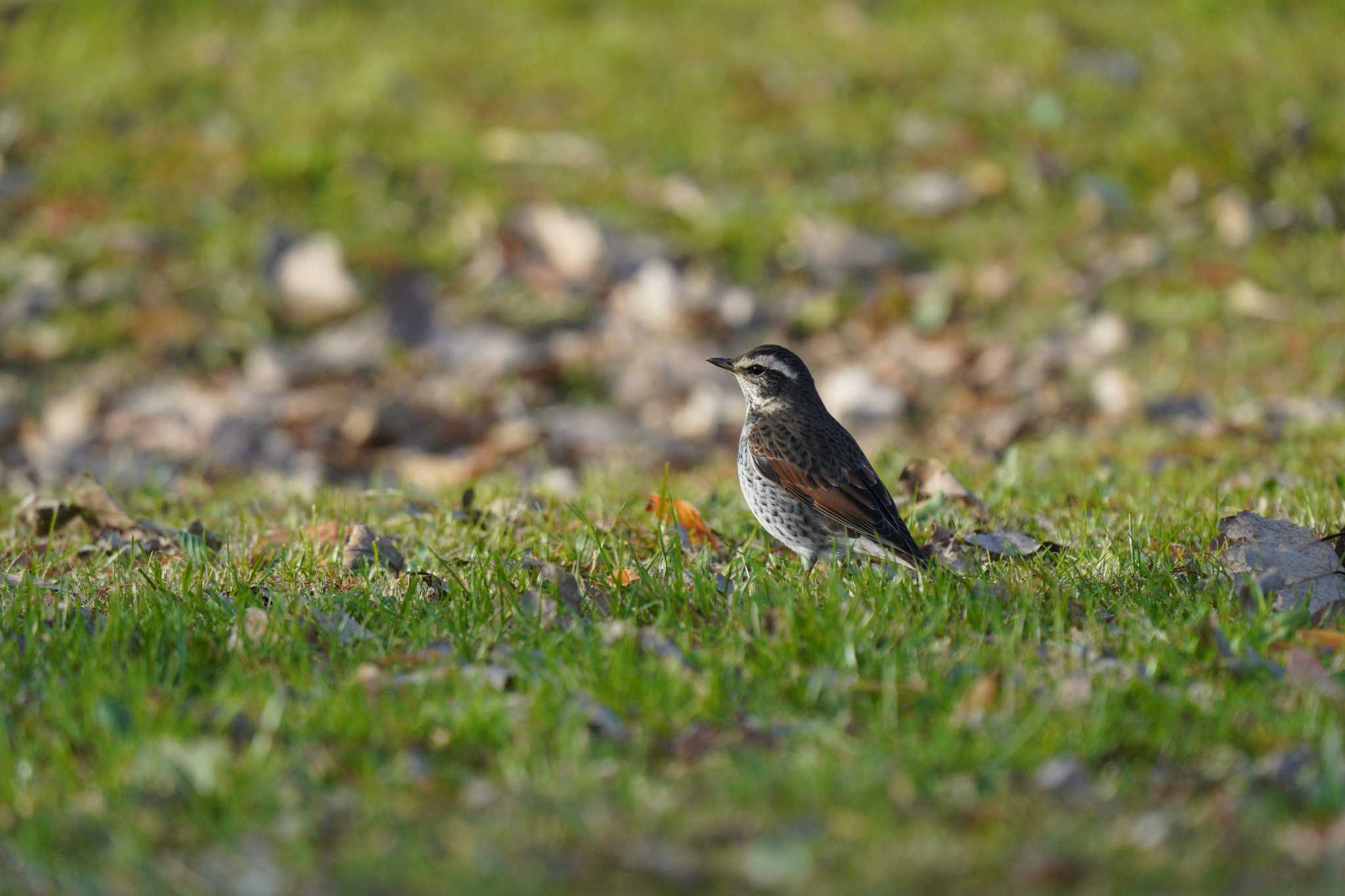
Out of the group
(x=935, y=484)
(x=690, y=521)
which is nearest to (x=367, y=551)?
(x=690, y=521)

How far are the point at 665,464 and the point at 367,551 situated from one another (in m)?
1.64

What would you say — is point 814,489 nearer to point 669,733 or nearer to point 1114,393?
point 669,733

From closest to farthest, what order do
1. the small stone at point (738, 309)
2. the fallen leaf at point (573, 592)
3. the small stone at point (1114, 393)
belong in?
the fallen leaf at point (573, 592), the small stone at point (1114, 393), the small stone at point (738, 309)

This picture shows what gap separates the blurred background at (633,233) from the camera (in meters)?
9.38

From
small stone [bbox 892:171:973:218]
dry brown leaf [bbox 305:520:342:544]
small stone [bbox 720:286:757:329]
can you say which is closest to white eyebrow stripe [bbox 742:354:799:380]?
dry brown leaf [bbox 305:520:342:544]

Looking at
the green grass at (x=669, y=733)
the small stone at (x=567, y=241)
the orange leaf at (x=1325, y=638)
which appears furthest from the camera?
the small stone at (x=567, y=241)

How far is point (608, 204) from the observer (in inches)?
452

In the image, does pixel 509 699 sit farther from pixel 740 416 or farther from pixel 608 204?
pixel 608 204

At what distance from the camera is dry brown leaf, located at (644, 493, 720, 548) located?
5.54 meters

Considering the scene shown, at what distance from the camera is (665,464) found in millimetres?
6363

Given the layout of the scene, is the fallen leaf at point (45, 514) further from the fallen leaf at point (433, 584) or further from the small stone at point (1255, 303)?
the small stone at point (1255, 303)

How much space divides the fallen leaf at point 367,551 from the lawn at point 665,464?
33 millimetres

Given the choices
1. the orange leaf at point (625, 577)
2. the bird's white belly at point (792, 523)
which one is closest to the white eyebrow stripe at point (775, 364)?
the bird's white belly at point (792, 523)

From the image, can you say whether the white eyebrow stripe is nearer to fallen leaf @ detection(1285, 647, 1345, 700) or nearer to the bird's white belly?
the bird's white belly
